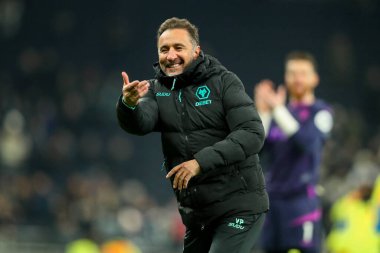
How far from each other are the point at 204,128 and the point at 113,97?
11854 millimetres

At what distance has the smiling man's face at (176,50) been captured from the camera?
5.61m

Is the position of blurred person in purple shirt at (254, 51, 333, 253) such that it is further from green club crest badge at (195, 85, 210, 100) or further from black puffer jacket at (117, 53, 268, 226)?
green club crest badge at (195, 85, 210, 100)

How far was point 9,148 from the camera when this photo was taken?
15883 mm

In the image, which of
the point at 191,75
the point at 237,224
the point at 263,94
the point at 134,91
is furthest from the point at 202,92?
the point at 263,94

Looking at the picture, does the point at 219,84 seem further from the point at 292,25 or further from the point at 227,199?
the point at 292,25

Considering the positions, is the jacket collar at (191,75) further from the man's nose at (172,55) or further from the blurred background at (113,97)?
the blurred background at (113,97)

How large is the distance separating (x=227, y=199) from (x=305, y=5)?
1442 cm

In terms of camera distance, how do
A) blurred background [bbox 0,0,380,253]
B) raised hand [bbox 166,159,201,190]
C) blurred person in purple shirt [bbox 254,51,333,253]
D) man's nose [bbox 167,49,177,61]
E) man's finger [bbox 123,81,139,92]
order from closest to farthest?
A: raised hand [bbox 166,159,201,190] < man's finger [bbox 123,81,139,92] < man's nose [bbox 167,49,177,61] < blurred person in purple shirt [bbox 254,51,333,253] < blurred background [bbox 0,0,380,253]

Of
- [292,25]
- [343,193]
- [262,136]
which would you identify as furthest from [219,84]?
[292,25]

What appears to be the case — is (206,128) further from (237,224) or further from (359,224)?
(359,224)

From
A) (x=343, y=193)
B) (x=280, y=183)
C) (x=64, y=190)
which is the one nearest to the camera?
(x=280, y=183)

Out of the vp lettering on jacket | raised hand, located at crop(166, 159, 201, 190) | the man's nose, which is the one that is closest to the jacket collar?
the man's nose

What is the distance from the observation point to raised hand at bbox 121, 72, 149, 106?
5.33m

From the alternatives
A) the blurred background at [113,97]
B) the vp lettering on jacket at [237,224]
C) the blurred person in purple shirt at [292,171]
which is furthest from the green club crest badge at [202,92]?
the blurred background at [113,97]
